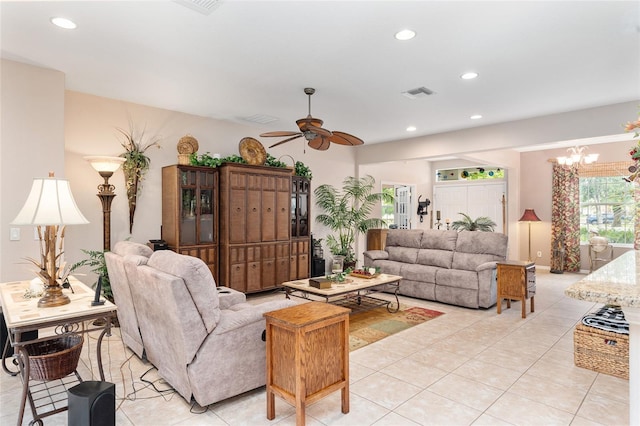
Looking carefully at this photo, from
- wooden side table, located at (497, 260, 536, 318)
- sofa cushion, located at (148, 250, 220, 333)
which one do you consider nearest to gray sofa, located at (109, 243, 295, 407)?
sofa cushion, located at (148, 250, 220, 333)

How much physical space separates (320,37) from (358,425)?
9.35 ft

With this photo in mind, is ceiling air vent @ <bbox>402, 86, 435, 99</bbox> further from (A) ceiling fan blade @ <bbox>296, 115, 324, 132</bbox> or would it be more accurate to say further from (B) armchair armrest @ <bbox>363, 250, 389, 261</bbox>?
(B) armchair armrest @ <bbox>363, 250, 389, 261</bbox>

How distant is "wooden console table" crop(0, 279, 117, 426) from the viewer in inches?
79.8

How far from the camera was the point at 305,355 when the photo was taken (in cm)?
212

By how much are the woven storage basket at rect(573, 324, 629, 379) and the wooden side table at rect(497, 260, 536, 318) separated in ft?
4.44

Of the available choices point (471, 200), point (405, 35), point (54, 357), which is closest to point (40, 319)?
point (54, 357)

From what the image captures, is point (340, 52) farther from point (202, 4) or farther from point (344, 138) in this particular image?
point (202, 4)

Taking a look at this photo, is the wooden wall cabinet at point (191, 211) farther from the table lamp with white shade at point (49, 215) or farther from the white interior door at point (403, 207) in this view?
the white interior door at point (403, 207)

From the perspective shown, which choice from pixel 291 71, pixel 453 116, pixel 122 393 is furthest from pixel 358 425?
pixel 453 116

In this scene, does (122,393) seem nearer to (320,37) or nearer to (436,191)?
(320,37)

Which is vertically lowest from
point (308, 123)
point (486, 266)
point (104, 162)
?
point (486, 266)

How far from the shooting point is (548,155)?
8.22m

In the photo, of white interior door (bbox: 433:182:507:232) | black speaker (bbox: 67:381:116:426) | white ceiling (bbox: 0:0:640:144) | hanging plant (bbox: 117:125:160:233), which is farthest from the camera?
white interior door (bbox: 433:182:507:232)

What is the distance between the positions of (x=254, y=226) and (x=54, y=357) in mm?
3449
